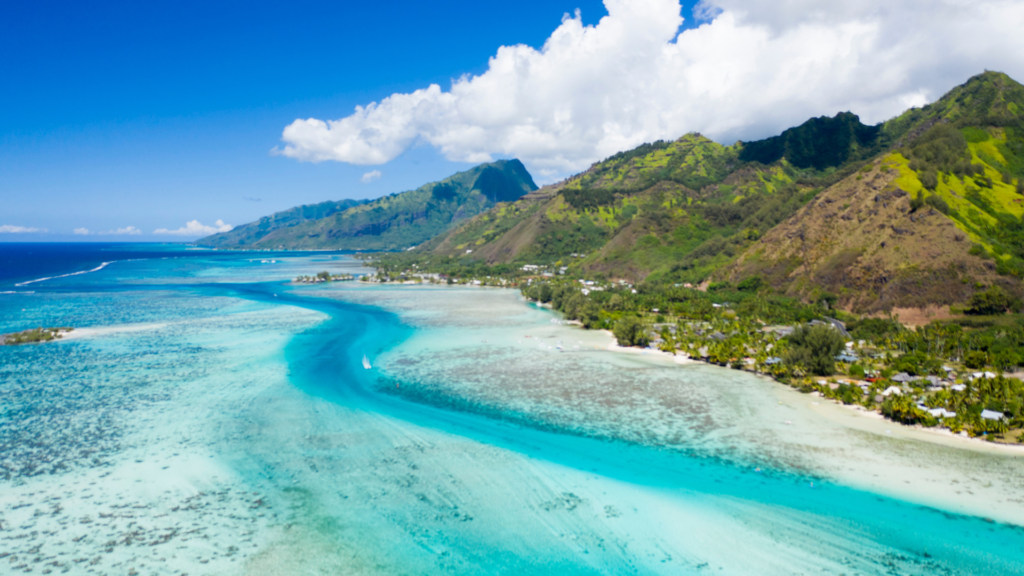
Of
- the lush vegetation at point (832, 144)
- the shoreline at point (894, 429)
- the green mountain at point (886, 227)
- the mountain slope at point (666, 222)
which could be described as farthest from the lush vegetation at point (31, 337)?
the lush vegetation at point (832, 144)

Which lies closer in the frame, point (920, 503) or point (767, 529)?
point (767, 529)

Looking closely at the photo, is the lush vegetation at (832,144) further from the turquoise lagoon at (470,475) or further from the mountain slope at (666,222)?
the turquoise lagoon at (470,475)

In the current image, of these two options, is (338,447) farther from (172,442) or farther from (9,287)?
(9,287)

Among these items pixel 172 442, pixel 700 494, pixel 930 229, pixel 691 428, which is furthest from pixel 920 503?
pixel 930 229

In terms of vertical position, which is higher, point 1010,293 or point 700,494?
point 1010,293

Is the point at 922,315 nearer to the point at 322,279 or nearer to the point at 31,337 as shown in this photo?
the point at 31,337

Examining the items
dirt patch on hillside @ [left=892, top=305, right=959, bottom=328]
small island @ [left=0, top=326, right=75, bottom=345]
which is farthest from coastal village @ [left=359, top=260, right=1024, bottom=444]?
small island @ [left=0, top=326, right=75, bottom=345]

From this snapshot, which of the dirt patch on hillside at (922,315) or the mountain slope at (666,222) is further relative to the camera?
the mountain slope at (666,222)
